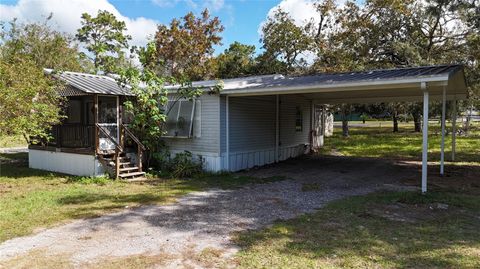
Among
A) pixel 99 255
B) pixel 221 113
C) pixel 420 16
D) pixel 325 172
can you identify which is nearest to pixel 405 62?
pixel 420 16

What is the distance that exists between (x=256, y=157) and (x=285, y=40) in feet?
37.5

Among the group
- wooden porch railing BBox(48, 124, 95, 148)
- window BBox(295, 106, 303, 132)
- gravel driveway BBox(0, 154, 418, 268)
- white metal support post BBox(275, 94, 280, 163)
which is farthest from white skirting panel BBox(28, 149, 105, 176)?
window BBox(295, 106, 303, 132)

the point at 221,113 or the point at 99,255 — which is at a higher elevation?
the point at 221,113

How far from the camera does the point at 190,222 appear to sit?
5.95 m

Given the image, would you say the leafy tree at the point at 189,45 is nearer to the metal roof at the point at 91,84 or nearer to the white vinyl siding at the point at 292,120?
the white vinyl siding at the point at 292,120

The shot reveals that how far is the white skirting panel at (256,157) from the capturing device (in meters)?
11.3

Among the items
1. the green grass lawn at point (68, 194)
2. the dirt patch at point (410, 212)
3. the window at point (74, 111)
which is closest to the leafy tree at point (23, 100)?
the green grass lawn at point (68, 194)

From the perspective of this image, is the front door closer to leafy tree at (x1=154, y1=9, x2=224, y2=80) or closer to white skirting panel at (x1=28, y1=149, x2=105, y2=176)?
white skirting panel at (x1=28, y1=149, x2=105, y2=176)

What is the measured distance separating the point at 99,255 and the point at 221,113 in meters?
6.78

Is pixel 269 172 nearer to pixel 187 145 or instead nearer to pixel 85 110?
pixel 187 145

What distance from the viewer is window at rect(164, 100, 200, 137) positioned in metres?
11.2

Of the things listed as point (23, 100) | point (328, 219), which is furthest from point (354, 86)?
point (23, 100)

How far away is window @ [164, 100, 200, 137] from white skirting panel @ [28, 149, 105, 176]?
236 centimetres

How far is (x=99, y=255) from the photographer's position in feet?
14.7
